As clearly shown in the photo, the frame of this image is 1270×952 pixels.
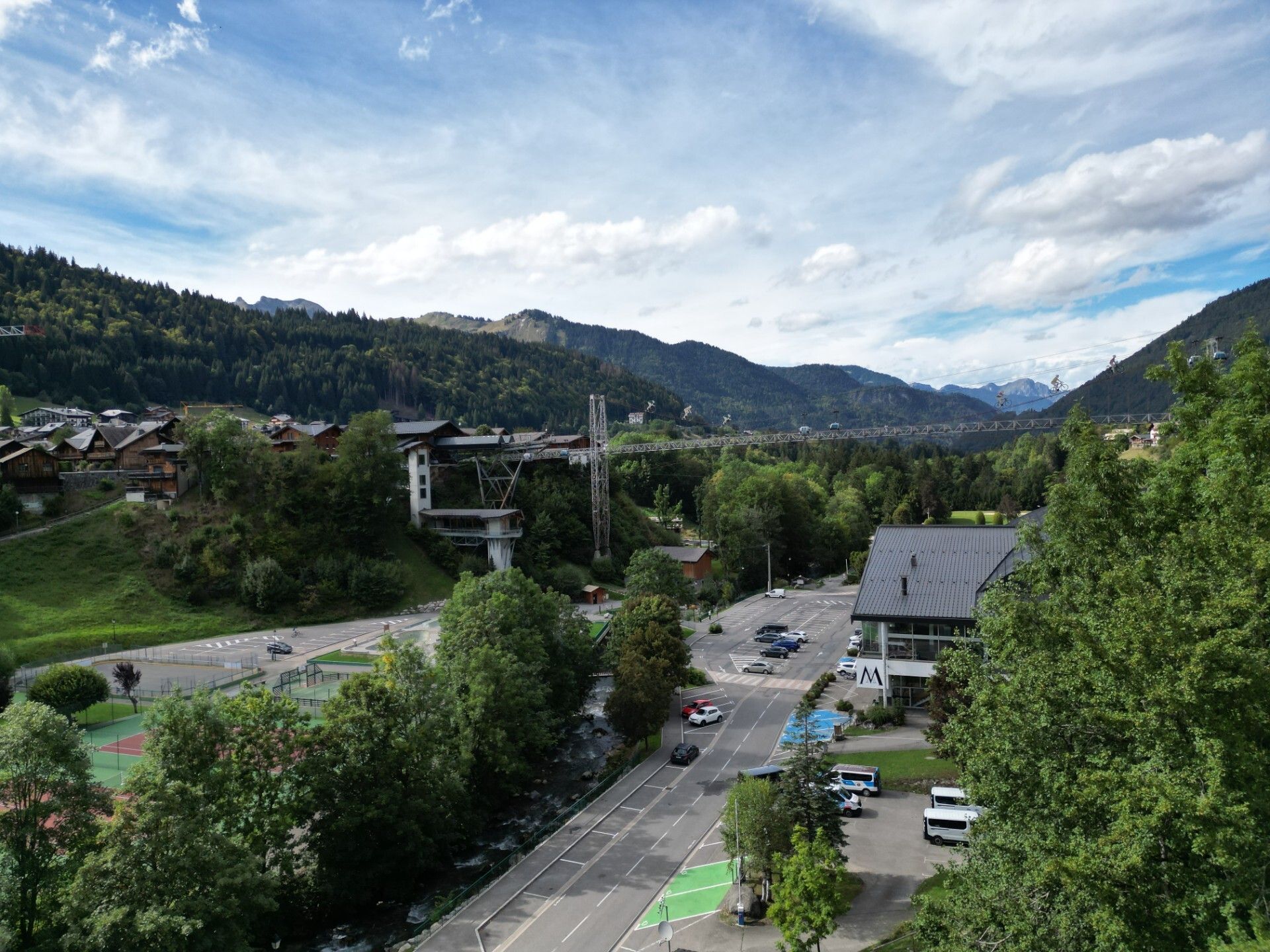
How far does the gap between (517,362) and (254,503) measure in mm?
133971

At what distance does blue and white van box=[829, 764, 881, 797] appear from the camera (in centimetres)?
2712

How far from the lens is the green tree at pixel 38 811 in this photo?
17.2 m

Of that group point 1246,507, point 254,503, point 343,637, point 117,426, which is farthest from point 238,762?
point 117,426

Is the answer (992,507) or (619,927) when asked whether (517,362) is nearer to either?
(992,507)

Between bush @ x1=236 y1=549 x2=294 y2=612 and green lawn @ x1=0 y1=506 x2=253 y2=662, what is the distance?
1.03 meters

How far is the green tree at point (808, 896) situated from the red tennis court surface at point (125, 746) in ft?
88.1

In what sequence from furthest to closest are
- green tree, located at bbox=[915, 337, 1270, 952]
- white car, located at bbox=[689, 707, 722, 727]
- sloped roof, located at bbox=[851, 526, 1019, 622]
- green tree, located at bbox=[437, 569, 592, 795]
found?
white car, located at bbox=[689, 707, 722, 727]
sloped roof, located at bbox=[851, 526, 1019, 622]
green tree, located at bbox=[437, 569, 592, 795]
green tree, located at bbox=[915, 337, 1270, 952]

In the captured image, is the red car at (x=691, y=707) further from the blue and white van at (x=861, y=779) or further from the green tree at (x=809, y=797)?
the green tree at (x=809, y=797)

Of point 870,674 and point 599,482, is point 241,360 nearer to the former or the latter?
point 599,482

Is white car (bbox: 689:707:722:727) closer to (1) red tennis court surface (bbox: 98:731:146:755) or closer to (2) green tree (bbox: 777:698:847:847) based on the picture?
(2) green tree (bbox: 777:698:847:847)

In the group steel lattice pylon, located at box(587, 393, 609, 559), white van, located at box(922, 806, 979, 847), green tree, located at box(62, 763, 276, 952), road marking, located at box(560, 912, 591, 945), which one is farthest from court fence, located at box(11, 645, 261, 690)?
steel lattice pylon, located at box(587, 393, 609, 559)

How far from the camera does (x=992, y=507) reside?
111500 millimetres

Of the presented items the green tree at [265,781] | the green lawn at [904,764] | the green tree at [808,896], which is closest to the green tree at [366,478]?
the green tree at [265,781]

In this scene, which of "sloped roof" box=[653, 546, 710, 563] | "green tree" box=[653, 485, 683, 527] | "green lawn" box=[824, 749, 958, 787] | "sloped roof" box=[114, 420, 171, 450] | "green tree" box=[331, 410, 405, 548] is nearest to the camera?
"green lawn" box=[824, 749, 958, 787]
